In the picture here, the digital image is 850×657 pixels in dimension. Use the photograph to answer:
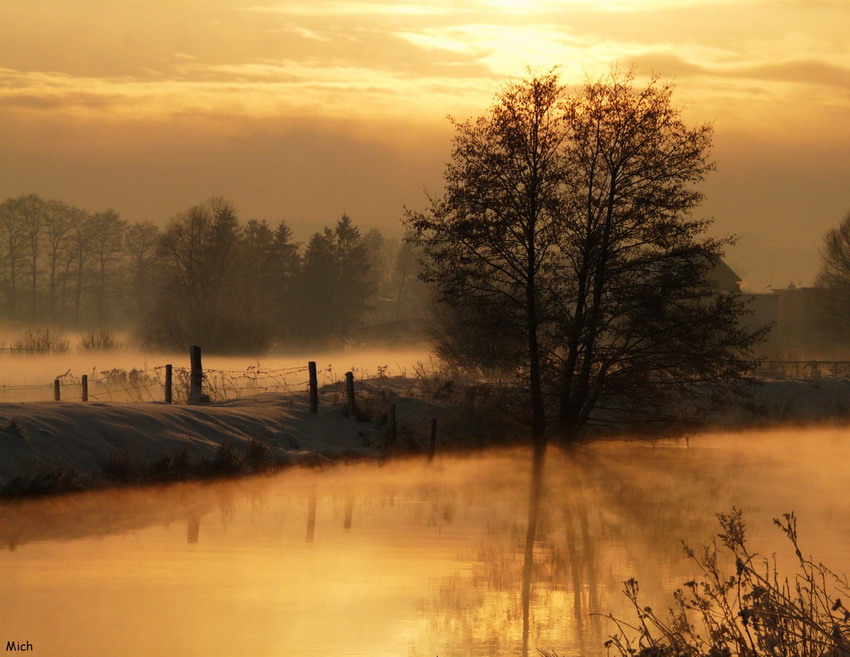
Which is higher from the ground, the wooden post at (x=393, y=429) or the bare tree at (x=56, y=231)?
the bare tree at (x=56, y=231)

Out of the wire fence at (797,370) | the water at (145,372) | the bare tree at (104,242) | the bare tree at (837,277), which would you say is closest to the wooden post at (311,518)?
the water at (145,372)

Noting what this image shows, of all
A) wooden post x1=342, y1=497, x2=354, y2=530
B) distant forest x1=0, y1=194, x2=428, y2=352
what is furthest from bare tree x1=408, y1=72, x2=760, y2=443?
distant forest x1=0, y1=194, x2=428, y2=352

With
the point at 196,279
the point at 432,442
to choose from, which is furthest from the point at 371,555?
the point at 196,279

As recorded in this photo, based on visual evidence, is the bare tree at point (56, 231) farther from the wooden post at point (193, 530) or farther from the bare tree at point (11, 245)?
the wooden post at point (193, 530)

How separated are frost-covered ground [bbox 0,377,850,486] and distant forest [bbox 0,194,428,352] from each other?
137 feet

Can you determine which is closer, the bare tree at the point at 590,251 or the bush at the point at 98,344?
the bare tree at the point at 590,251

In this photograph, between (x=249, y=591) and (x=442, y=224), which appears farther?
(x=442, y=224)

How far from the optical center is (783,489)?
2683 centimetres

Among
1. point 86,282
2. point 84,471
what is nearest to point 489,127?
point 84,471

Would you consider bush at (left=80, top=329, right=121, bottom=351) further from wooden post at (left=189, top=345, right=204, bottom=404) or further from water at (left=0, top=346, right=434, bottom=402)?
wooden post at (left=189, top=345, right=204, bottom=404)

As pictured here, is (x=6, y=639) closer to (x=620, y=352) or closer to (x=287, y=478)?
(x=287, y=478)

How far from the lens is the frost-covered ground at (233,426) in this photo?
76.9ft

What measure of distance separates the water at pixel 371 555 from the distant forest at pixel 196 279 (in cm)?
5351

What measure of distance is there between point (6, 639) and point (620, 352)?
81.5ft
